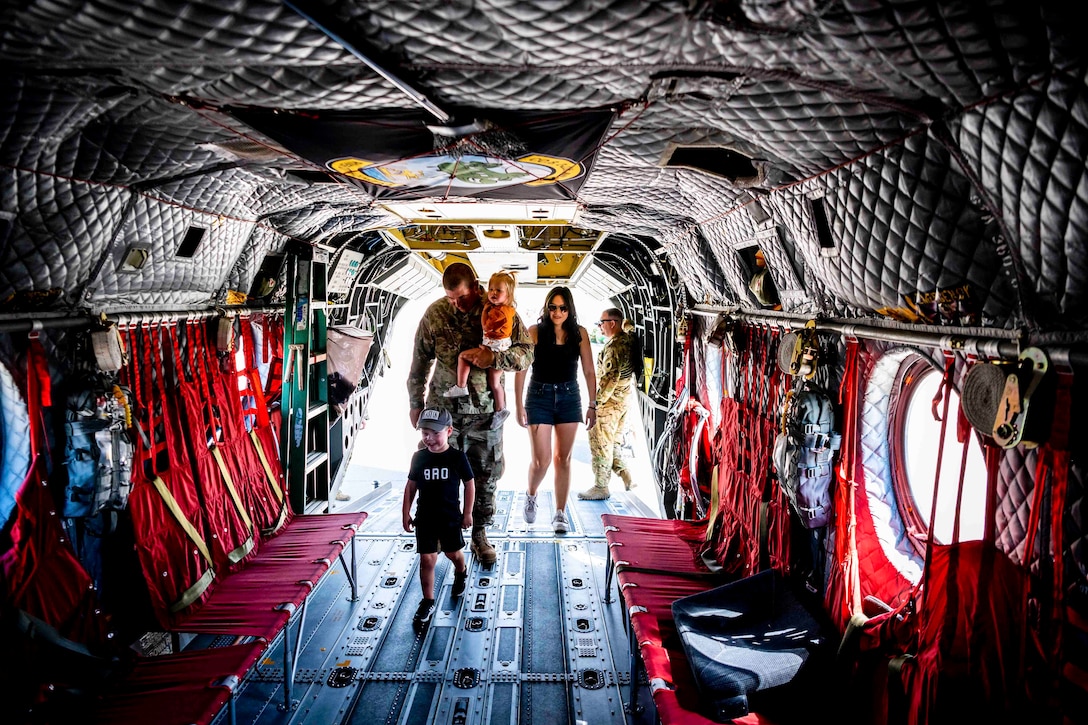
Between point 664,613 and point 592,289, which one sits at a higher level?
point 592,289

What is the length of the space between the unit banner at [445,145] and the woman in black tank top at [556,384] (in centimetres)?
203

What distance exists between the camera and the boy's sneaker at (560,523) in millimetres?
5781

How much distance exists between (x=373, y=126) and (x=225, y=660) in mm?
2506

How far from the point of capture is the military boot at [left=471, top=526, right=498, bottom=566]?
497 cm

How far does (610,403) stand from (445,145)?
516 cm

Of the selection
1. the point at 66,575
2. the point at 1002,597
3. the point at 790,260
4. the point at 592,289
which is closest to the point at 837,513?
the point at 1002,597

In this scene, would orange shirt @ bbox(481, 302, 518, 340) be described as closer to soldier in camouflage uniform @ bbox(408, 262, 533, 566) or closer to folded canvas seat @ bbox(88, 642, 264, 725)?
soldier in camouflage uniform @ bbox(408, 262, 533, 566)

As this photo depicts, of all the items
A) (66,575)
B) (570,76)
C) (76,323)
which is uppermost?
(570,76)

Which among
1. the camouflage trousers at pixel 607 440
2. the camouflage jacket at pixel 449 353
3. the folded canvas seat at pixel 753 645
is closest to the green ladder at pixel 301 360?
the camouflage jacket at pixel 449 353

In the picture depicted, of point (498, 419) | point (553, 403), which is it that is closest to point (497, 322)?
point (498, 419)

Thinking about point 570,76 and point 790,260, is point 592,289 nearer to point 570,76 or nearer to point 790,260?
point 790,260

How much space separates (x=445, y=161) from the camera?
9.27 feet

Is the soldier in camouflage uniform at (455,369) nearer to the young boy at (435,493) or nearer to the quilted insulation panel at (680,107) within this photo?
the young boy at (435,493)

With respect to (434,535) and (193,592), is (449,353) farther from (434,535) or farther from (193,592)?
(193,592)
